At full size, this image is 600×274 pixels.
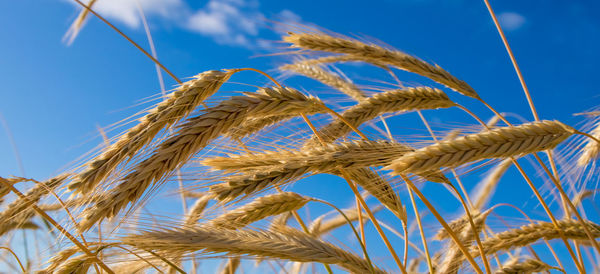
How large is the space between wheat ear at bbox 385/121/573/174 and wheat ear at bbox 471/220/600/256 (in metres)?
0.71

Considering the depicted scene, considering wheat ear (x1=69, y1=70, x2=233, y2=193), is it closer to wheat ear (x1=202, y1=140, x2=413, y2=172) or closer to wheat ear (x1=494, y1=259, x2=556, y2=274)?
wheat ear (x1=202, y1=140, x2=413, y2=172)

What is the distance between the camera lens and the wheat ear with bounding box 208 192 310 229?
1.95m

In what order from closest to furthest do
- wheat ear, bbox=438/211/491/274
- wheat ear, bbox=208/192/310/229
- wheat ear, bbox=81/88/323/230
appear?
wheat ear, bbox=81/88/323/230
wheat ear, bbox=208/192/310/229
wheat ear, bbox=438/211/491/274

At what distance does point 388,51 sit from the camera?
2.47 m

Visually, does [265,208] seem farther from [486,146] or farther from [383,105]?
[486,146]

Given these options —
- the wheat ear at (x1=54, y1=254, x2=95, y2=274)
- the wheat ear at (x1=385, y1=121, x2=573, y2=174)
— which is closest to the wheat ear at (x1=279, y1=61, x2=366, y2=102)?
the wheat ear at (x1=385, y1=121, x2=573, y2=174)

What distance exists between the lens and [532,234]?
217 centimetres

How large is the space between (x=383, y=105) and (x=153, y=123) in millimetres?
1136

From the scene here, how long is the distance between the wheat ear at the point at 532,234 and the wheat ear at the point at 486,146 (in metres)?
0.71

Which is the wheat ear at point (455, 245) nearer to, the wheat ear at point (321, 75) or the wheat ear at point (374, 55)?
the wheat ear at point (374, 55)

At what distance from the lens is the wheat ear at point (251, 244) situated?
1.46 m

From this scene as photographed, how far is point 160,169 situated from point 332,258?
666 millimetres

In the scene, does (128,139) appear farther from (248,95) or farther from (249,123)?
(249,123)

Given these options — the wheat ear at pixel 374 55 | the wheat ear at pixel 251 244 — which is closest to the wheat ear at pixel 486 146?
the wheat ear at pixel 251 244
